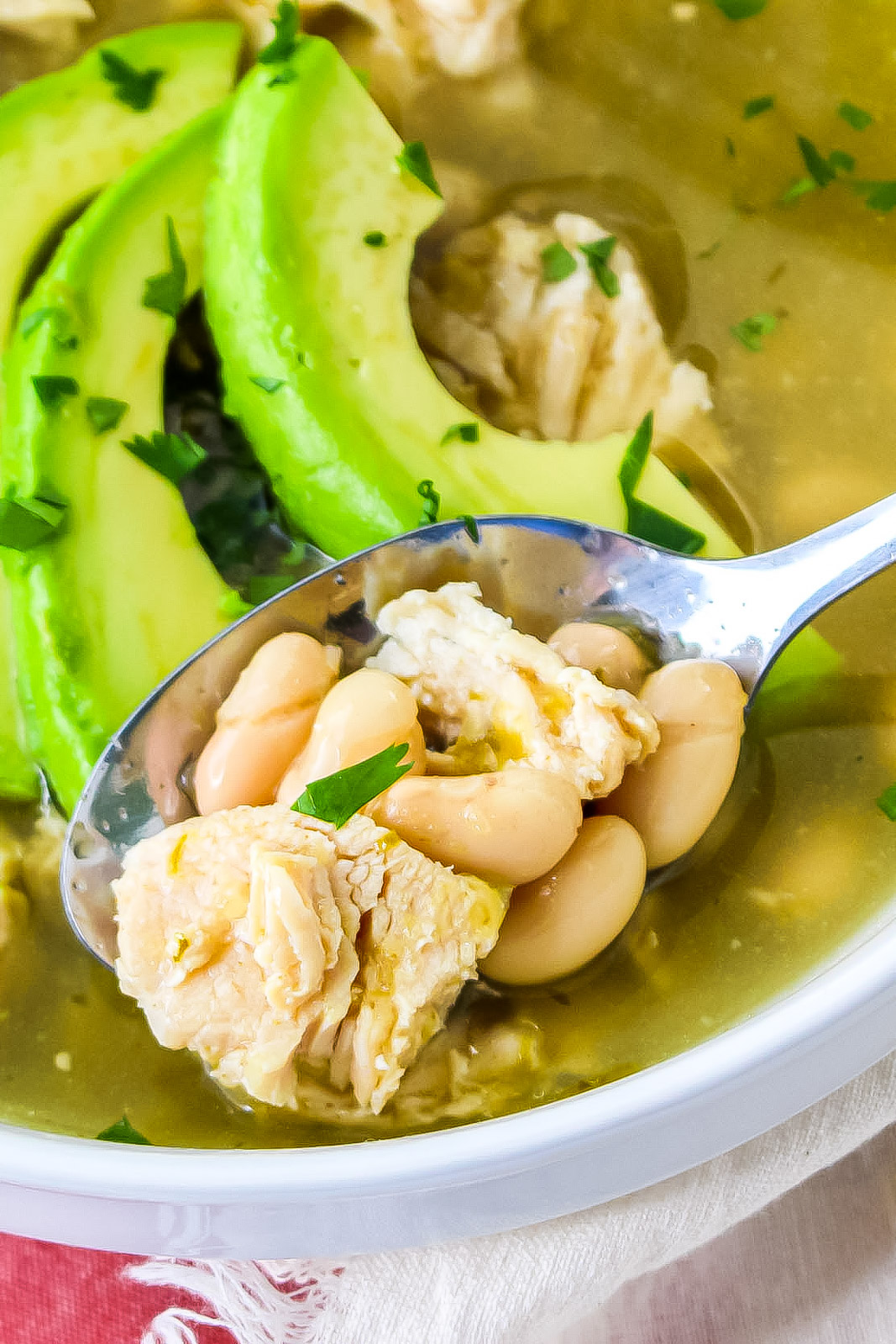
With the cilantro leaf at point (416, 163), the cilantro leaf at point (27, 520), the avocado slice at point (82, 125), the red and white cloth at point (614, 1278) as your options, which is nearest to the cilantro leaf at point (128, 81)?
the avocado slice at point (82, 125)

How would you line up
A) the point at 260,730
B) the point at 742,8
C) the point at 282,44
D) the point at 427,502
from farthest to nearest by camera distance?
the point at 742,8 → the point at 282,44 → the point at 427,502 → the point at 260,730

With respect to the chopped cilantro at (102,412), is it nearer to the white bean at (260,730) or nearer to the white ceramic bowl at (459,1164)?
the white bean at (260,730)

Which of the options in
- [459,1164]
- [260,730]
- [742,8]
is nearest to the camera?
[459,1164]

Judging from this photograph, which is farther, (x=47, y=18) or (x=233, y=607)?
(x=47, y=18)

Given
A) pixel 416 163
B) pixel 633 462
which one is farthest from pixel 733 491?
pixel 416 163

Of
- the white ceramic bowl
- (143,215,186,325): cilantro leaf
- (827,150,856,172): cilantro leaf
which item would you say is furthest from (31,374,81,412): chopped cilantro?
(827,150,856,172): cilantro leaf

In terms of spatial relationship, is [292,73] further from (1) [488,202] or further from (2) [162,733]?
(2) [162,733]

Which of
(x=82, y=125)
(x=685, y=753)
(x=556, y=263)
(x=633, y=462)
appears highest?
(x=82, y=125)

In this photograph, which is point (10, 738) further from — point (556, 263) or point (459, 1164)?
point (556, 263)
